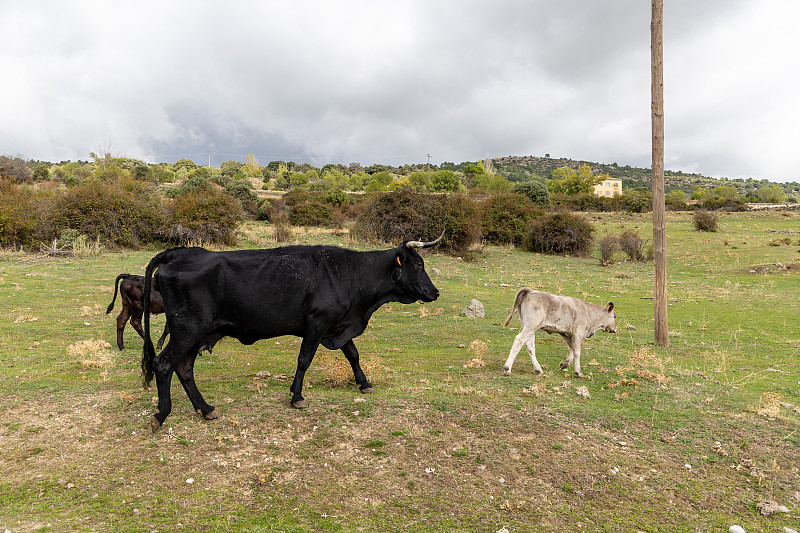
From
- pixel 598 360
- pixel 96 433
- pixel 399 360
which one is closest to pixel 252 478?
pixel 96 433

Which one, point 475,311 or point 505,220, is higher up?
point 505,220

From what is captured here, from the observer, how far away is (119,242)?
89.0ft

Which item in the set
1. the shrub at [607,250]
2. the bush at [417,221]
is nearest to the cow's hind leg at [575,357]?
the bush at [417,221]

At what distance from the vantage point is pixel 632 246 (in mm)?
29125

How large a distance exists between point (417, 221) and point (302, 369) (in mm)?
23091

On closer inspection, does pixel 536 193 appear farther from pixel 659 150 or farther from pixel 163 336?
pixel 163 336

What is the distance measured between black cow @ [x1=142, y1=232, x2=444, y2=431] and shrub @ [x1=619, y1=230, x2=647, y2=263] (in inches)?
1012

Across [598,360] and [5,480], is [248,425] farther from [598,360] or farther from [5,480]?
[598,360]

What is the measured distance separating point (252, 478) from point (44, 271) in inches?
757

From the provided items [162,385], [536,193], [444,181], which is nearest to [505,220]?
[536,193]

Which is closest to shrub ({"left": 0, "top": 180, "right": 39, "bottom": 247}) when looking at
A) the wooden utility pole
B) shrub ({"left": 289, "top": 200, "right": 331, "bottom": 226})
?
shrub ({"left": 289, "top": 200, "right": 331, "bottom": 226})

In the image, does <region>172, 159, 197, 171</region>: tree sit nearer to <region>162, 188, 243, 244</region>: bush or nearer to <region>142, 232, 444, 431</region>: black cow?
<region>162, 188, 243, 244</region>: bush

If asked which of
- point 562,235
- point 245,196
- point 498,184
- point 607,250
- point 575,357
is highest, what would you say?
point 498,184

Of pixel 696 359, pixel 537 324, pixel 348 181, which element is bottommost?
pixel 696 359
